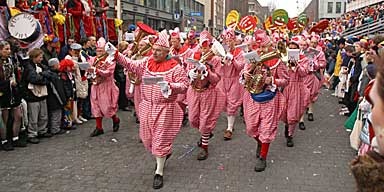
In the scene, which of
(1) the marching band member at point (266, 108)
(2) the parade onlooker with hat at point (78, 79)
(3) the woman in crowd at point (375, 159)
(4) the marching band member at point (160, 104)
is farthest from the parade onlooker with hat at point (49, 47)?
(3) the woman in crowd at point (375, 159)

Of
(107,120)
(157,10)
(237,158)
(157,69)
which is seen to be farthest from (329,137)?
(157,10)

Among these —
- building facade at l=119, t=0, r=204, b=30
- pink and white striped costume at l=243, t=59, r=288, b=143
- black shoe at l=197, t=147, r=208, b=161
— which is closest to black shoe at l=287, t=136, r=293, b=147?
pink and white striped costume at l=243, t=59, r=288, b=143

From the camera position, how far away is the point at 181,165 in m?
5.34

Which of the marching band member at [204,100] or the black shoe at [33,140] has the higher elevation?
the marching band member at [204,100]

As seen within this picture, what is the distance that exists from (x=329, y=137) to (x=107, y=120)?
15.5ft

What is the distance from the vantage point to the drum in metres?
6.71

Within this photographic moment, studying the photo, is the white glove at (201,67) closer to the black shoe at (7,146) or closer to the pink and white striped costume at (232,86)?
the pink and white striped costume at (232,86)

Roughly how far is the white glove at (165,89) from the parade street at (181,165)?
119 cm

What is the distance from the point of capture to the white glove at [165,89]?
4.12 meters

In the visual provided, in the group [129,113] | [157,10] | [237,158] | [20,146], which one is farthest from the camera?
[157,10]

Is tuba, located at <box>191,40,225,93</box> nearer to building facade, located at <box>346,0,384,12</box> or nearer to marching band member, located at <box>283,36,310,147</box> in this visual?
marching band member, located at <box>283,36,310,147</box>

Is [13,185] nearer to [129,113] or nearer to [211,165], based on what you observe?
[211,165]

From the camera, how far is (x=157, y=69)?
4496 mm

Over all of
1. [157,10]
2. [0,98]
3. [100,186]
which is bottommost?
[100,186]
